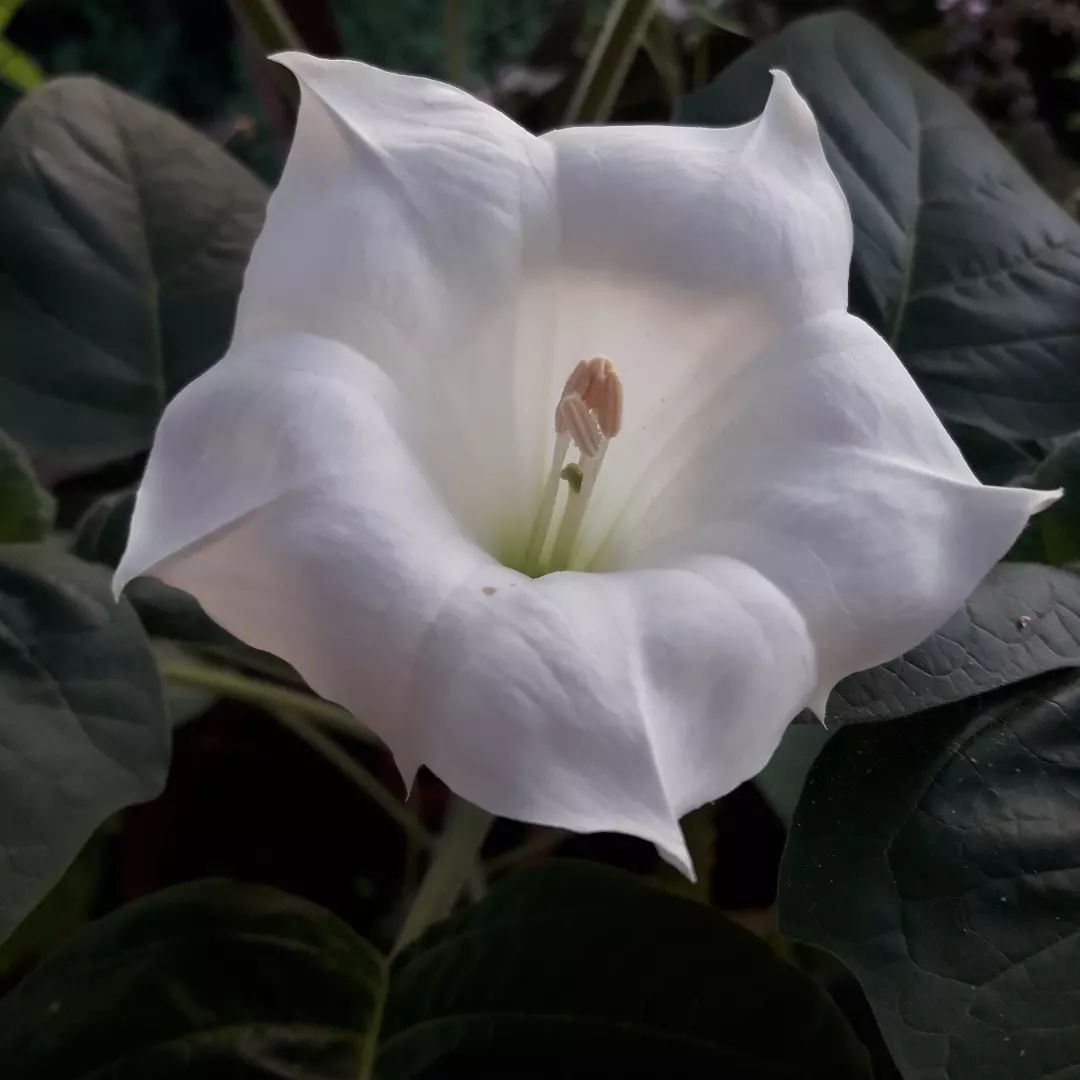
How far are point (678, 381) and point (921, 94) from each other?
0.26 metres

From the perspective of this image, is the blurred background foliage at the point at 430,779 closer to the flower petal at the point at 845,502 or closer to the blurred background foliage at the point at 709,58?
the blurred background foliage at the point at 709,58

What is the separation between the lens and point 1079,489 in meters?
0.44

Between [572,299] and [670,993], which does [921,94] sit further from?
[670,993]

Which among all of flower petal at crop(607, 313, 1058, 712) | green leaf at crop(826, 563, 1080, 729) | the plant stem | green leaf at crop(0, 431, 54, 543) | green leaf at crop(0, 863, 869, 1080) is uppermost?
flower petal at crop(607, 313, 1058, 712)

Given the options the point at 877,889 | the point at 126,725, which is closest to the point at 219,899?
the point at 126,725

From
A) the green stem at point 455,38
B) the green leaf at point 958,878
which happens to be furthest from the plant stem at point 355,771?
the green stem at point 455,38

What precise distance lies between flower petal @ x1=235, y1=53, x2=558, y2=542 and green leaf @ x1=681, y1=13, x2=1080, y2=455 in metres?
0.20

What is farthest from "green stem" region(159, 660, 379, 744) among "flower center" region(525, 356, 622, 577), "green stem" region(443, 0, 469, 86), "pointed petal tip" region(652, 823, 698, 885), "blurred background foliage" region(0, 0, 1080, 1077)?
"green stem" region(443, 0, 469, 86)

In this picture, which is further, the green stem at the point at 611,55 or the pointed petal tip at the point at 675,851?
the green stem at the point at 611,55

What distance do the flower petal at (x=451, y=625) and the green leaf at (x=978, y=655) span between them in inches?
3.0

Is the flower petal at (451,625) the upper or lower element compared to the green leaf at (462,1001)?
upper

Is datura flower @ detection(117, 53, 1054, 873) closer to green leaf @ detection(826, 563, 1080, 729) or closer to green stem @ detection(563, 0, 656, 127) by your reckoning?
green leaf @ detection(826, 563, 1080, 729)

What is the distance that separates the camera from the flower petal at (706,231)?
345 millimetres

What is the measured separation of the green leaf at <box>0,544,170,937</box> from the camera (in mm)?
324
